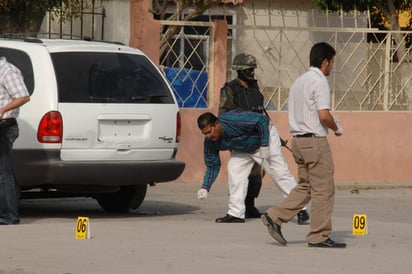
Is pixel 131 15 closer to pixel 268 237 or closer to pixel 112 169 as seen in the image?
→ pixel 112 169

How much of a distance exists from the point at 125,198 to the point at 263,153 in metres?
2.24

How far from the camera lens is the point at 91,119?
13641mm

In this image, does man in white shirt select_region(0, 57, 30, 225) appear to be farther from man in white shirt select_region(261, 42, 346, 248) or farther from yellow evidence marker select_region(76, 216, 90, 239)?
man in white shirt select_region(261, 42, 346, 248)

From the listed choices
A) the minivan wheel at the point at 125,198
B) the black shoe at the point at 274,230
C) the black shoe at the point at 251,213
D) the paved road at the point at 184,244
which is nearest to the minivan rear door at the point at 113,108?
the paved road at the point at 184,244

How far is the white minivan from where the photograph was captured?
1346cm

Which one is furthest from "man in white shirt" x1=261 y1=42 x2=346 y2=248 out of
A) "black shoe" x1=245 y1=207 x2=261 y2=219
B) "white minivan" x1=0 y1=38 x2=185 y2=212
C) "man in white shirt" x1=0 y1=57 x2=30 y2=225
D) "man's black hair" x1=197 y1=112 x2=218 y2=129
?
"man in white shirt" x1=0 y1=57 x2=30 y2=225

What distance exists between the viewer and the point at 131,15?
742 inches

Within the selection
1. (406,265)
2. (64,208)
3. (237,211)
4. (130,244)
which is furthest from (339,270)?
(64,208)

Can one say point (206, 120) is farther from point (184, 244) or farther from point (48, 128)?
point (184, 244)

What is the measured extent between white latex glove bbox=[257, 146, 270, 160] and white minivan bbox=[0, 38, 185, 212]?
1.09m

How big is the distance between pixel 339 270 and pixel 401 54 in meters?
10.6

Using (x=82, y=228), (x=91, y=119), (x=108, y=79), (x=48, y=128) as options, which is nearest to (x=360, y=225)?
(x=82, y=228)

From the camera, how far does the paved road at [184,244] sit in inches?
409

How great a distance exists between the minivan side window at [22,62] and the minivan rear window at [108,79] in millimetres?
269
